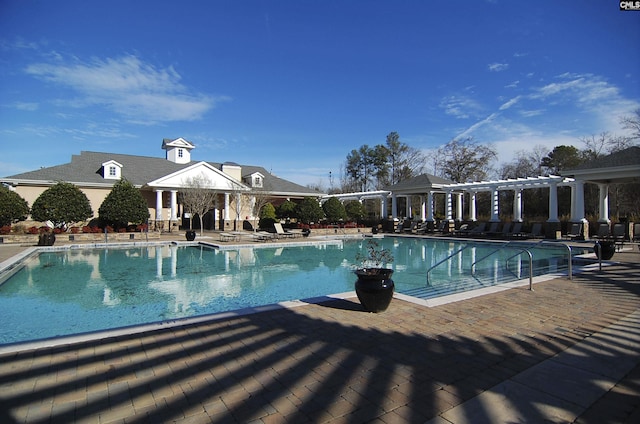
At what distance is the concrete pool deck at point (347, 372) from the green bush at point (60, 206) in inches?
791

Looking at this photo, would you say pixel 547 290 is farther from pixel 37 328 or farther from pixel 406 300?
pixel 37 328

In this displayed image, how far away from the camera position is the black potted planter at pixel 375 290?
18.4 feet

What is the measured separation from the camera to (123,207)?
22.5m

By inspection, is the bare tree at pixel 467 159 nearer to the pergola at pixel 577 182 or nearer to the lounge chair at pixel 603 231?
the pergola at pixel 577 182

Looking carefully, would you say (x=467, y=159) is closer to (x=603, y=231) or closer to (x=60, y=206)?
(x=603, y=231)

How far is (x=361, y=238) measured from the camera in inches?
1007

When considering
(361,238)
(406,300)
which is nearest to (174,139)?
(361,238)

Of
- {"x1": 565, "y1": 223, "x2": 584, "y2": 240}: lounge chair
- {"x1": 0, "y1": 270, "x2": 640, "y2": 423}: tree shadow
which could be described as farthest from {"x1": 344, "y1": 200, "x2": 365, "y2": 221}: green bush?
{"x1": 0, "y1": 270, "x2": 640, "y2": 423}: tree shadow

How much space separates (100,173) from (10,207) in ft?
27.3

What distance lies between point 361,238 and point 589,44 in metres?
16.4

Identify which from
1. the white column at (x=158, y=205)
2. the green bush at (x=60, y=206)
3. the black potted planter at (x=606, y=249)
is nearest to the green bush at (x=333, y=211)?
the white column at (x=158, y=205)

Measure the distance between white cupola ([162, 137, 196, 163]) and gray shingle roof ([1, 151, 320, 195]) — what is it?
0.82 metres

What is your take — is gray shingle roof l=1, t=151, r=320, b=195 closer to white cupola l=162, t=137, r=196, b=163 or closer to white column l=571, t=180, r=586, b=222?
white cupola l=162, t=137, r=196, b=163

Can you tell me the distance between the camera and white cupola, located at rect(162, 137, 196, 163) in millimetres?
33125
